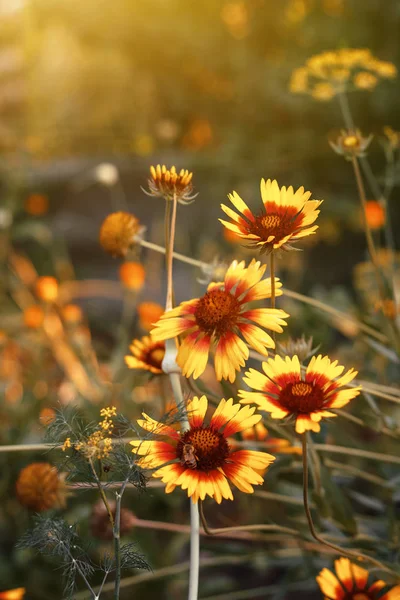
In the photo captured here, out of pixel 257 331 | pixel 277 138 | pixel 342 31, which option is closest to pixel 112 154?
pixel 277 138

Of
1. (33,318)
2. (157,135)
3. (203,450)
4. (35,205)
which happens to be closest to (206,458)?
(203,450)

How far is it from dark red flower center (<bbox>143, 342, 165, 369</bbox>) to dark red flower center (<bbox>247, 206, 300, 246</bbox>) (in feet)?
0.63

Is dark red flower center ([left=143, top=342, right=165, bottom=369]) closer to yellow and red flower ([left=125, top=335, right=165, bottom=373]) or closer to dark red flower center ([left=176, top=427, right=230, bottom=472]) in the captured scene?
yellow and red flower ([left=125, top=335, right=165, bottom=373])

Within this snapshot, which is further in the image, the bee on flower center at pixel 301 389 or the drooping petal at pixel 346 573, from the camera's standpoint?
the drooping petal at pixel 346 573

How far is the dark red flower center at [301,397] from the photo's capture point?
0.49 metres

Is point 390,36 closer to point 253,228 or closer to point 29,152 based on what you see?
point 29,152

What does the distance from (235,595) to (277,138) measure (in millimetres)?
1641

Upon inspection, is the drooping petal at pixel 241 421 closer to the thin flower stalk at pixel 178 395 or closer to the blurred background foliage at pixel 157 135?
the thin flower stalk at pixel 178 395

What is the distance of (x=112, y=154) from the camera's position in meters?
2.52

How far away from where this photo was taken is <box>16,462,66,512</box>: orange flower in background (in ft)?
2.23

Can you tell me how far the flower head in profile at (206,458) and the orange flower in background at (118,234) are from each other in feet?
0.81

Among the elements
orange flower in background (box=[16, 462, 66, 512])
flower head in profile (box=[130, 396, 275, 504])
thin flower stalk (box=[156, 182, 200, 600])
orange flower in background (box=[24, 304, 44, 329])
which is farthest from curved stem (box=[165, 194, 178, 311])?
orange flower in background (box=[24, 304, 44, 329])

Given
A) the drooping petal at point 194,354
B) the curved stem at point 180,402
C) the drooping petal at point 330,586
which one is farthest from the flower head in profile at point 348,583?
the drooping petal at point 194,354

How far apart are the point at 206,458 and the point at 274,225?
0.20 meters
